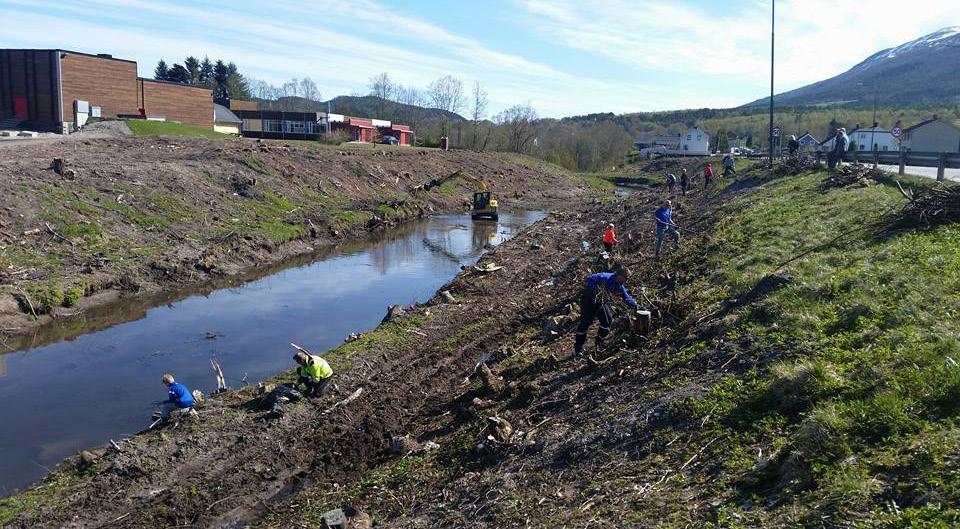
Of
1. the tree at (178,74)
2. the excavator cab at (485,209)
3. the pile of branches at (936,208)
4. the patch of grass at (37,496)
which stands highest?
the tree at (178,74)

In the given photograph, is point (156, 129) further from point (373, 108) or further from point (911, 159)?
point (373, 108)

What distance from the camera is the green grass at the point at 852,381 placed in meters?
5.95

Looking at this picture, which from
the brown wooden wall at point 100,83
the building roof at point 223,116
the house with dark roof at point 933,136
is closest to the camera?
the house with dark roof at point 933,136

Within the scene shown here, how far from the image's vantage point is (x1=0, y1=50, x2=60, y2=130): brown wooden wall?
5069cm

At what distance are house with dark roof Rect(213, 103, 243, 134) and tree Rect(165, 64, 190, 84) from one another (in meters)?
28.7

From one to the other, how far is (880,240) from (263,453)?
1185cm

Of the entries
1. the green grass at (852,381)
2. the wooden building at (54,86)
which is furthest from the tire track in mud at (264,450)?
the wooden building at (54,86)

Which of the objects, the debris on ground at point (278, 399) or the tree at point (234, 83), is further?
the tree at point (234, 83)

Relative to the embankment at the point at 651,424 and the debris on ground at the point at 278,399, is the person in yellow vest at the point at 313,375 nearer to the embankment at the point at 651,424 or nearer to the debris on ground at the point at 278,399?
the debris on ground at the point at 278,399

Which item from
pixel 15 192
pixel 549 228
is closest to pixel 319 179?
pixel 549 228

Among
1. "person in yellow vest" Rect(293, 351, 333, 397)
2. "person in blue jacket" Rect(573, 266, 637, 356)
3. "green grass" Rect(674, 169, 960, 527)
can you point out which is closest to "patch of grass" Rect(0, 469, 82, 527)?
"person in yellow vest" Rect(293, 351, 333, 397)

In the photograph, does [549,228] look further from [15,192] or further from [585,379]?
[585,379]

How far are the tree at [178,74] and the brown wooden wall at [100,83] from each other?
44917 millimetres

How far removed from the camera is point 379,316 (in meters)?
20.9
